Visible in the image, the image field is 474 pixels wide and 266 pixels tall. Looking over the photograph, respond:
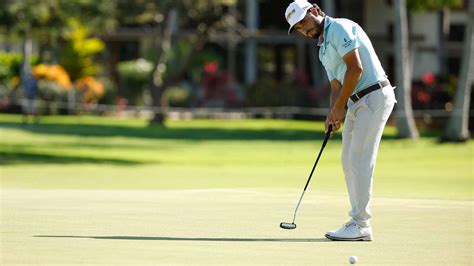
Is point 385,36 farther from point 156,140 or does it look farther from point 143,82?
point 156,140

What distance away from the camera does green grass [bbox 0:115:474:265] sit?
10.1m

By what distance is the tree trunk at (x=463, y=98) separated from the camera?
37594 millimetres

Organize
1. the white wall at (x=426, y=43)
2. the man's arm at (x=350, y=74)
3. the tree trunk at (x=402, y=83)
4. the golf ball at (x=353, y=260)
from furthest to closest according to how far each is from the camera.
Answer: the white wall at (x=426, y=43), the tree trunk at (x=402, y=83), the man's arm at (x=350, y=74), the golf ball at (x=353, y=260)

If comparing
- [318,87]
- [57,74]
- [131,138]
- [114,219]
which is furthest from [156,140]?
[114,219]

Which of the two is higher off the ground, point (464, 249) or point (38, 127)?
point (464, 249)

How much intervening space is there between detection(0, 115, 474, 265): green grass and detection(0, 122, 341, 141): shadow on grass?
792 cm

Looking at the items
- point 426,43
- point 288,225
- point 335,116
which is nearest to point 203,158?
point 288,225

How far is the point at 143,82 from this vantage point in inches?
2110

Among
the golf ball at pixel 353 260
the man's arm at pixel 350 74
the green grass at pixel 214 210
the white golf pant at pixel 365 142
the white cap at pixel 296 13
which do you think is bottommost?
the green grass at pixel 214 210

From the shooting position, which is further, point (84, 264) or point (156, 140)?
point (156, 140)

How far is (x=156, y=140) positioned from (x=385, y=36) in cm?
2105

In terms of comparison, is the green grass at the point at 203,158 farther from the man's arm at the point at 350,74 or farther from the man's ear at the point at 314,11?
the man's ear at the point at 314,11

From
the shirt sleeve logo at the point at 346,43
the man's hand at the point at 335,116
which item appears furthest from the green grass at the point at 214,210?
the shirt sleeve logo at the point at 346,43

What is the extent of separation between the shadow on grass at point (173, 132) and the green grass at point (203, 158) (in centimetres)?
3
